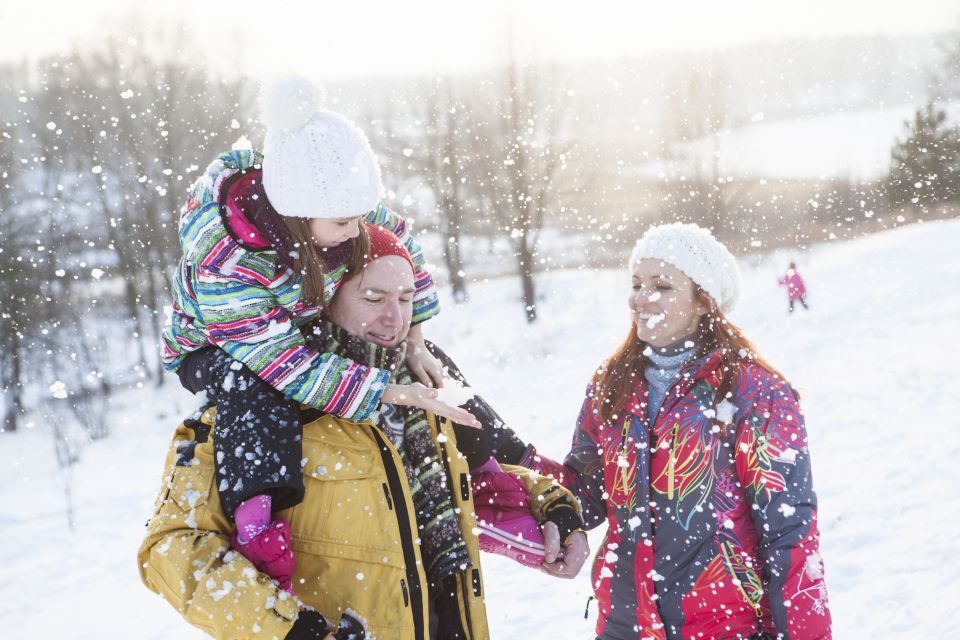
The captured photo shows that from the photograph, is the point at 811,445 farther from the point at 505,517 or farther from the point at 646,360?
the point at 505,517

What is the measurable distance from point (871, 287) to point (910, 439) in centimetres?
1066

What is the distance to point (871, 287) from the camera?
18.1m

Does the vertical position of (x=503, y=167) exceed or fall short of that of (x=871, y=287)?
it exceeds it

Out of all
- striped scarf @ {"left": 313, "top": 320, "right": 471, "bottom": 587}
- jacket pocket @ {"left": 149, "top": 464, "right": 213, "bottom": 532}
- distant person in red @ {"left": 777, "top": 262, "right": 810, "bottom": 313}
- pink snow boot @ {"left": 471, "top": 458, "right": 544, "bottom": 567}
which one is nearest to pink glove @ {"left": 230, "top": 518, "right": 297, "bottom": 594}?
jacket pocket @ {"left": 149, "top": 464, "right": 213, "bottom": 532}

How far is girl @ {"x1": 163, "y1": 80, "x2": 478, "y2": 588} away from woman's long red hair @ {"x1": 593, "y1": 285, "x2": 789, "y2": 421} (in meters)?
0.79

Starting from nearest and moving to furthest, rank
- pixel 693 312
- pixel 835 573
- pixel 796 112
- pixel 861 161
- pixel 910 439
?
pixel 693 312 < pixel 835 573 < pixel 910 439 < pixel 861 161 < pixel 796 112

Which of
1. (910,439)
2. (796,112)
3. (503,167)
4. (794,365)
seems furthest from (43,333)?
(796,112)

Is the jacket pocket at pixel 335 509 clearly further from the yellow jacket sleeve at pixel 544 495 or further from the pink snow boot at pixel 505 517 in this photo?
the yellow jacket sleeve at pixel 544 495

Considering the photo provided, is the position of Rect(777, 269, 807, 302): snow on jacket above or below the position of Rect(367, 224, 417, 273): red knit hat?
below

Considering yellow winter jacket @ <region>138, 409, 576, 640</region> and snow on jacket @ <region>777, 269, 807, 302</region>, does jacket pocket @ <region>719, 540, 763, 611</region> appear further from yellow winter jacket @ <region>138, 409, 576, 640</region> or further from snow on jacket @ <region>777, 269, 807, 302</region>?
snow on jacket @ <region>777, 269, 807, 302</region>

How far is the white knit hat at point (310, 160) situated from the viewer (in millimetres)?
2520

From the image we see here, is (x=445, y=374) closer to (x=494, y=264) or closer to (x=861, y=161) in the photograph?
(x=494, y=264)

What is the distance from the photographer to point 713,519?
280cm

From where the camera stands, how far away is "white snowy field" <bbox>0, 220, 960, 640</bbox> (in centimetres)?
596
